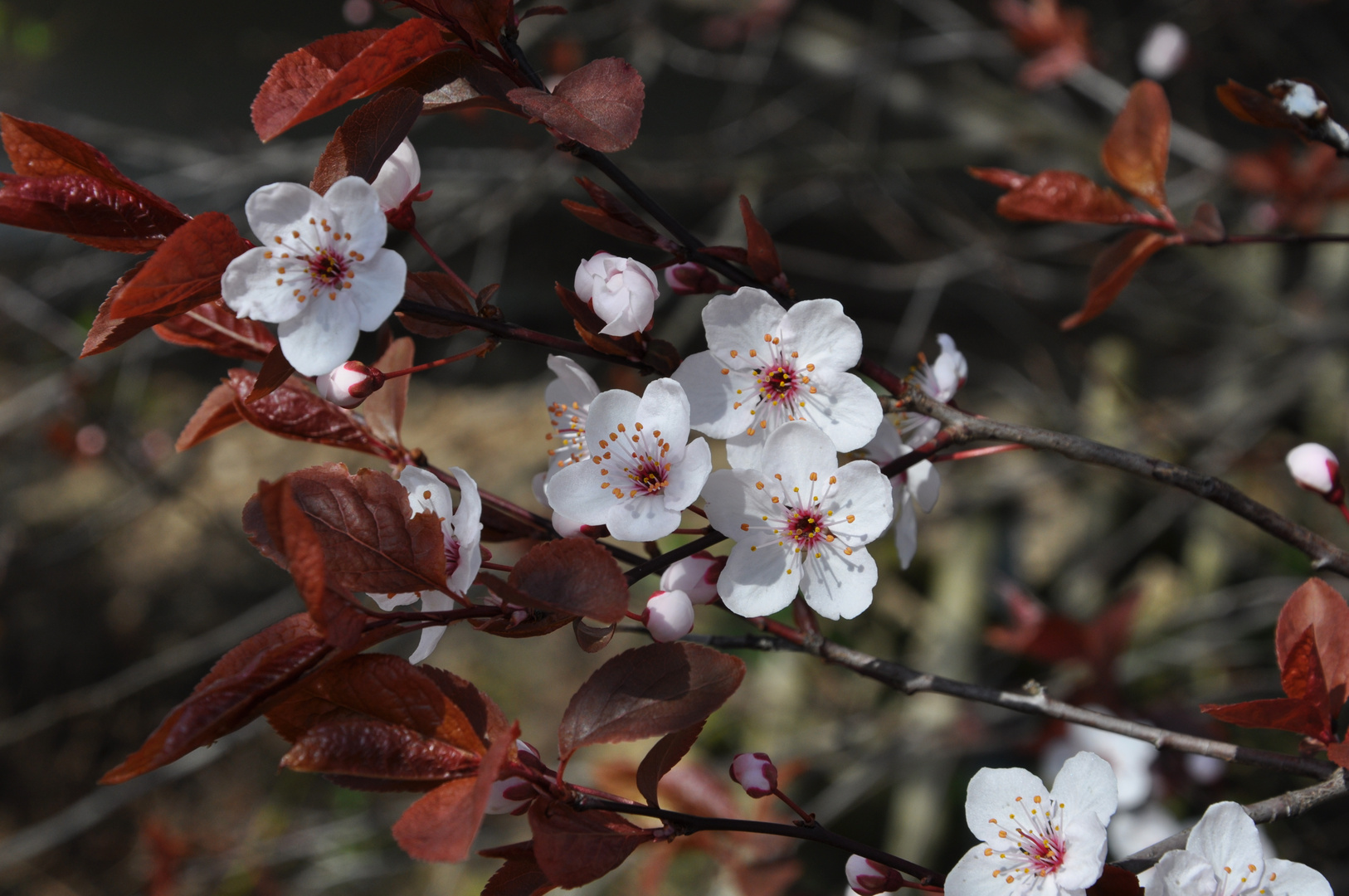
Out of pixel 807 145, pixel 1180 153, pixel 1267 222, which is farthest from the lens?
pixel 807 145

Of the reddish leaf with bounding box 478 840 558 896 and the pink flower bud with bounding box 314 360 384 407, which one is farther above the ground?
the pink flower bud with bounding box 314 360 384 407

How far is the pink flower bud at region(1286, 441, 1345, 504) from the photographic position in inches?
32.6

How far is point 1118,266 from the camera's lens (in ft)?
2.81

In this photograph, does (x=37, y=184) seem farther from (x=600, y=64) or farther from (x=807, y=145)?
(x=807, y=145)

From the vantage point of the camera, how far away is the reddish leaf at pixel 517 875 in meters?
0.58

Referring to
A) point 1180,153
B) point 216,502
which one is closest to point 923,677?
point 1180,153

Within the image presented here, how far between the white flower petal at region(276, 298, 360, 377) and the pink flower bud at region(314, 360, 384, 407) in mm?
52

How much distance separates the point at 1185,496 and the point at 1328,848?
2.78ft

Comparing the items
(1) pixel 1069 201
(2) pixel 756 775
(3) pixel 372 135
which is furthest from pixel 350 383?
(1) pixel 1069 201

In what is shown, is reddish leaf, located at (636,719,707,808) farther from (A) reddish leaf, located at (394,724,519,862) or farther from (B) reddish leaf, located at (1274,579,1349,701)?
(B) reddish leaf, located at (1274,579,1349,701)

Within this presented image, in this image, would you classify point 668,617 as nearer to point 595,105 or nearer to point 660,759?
point 660,759

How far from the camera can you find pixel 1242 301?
2660 mm

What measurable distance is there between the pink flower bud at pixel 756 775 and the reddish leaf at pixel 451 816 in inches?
9.9

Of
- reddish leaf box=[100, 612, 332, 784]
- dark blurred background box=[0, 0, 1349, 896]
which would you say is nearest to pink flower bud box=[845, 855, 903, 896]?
reddish leaf box=[100, 612, 332, 784]
